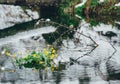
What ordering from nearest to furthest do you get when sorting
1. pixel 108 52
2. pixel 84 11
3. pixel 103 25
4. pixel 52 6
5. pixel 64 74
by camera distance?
pixel 64 74, pixel 108 52, pixel 103 25, pixel 84 11, pixel 52 6

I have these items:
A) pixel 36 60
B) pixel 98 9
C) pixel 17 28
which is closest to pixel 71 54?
pixel 36 60

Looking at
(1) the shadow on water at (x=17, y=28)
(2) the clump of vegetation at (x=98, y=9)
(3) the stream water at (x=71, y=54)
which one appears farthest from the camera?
(2) the clump of vegetation at (x=98, y=9)

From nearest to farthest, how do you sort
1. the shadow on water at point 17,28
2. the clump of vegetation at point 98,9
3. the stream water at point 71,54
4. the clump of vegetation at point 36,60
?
the stream water at point 71,54
the clump of vegetation at point 36,60
the shadow on water at point 17,28
the clump of vegetation at point 98,9

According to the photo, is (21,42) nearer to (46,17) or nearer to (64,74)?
(64,74)

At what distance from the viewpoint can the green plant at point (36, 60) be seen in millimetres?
11539

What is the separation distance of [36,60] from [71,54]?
4.28 ft

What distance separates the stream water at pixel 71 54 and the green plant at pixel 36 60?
0.75 ft

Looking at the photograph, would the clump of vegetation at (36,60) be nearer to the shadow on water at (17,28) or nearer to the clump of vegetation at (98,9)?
the shadow on water at (17,28)

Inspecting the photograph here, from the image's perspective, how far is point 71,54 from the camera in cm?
1257

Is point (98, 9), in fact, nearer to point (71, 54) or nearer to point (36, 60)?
point (71, 54)

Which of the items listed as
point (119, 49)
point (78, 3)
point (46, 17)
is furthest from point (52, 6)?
point (119, 49)

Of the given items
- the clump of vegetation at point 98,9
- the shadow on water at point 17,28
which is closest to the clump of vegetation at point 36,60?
the shadow on water at point 17,28

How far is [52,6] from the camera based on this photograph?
2377 centimetres

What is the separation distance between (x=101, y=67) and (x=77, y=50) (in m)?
1.93
